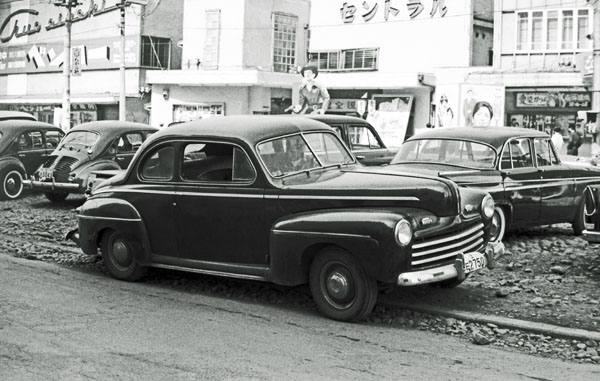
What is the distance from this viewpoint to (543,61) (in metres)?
30.0

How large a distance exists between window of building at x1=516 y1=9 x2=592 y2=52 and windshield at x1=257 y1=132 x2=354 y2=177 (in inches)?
921

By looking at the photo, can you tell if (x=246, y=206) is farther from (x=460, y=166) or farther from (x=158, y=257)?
(x=460, y=166)

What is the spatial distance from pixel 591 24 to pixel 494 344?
25.0 meters

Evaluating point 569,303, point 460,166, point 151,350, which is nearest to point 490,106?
point 460,166

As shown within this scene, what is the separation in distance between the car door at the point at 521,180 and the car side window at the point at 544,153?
0.19 m

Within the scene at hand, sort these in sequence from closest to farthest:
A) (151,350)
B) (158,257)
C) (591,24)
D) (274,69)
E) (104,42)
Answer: (151,350)
(158,257)
(591,24)
(274,69)
(104,42)

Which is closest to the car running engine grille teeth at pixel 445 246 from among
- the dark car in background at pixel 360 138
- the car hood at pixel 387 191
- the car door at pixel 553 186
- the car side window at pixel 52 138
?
the car hood at pixel 387 191

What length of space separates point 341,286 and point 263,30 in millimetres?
32651

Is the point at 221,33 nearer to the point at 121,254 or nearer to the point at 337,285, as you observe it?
the point at 121,254

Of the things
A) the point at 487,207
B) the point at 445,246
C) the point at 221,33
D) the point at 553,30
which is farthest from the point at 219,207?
the point at 221,33

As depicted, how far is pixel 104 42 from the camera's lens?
43.8m

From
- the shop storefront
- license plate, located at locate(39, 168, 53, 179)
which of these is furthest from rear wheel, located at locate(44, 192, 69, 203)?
the shop storefront

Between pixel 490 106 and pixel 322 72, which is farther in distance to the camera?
pixel 322 72

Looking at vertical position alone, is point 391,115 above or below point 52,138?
above
